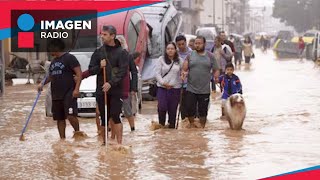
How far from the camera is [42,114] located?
54.4ft

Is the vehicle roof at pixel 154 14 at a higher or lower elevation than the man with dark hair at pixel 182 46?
higher

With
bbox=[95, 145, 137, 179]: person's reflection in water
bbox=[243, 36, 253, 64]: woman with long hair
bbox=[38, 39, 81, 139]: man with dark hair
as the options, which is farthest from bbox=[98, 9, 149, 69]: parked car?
bbox=[243, 36, 253, 64]: woman with long hair

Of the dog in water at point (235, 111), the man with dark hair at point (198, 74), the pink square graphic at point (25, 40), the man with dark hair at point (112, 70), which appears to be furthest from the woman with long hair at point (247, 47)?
the man with dark hair at point (112, 70)

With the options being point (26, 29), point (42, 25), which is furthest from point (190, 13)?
point (42, 25)

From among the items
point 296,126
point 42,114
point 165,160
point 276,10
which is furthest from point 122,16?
point 276,10

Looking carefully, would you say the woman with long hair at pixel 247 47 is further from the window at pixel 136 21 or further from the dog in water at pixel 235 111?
the dog in water at pixel 235 111

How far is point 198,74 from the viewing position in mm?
12883

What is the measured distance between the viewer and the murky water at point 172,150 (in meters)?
9.19

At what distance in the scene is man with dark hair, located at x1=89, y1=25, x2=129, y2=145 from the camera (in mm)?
10641

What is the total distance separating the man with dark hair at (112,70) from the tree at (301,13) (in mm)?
78406

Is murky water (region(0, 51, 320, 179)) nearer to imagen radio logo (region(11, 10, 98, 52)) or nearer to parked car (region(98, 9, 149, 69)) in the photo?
parked car (region(98, 9, 149, 69))

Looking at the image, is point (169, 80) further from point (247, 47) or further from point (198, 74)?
point (247, 47)

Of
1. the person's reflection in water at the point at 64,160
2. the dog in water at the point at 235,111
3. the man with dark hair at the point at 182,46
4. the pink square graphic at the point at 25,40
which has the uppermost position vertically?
the pink square graphic at the point at 25,40

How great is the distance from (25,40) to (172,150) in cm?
2116
